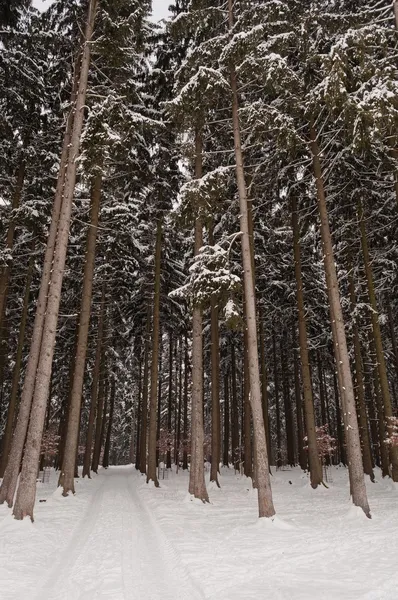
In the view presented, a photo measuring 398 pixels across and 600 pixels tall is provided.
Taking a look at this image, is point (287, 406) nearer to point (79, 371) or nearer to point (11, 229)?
point (79, 371)

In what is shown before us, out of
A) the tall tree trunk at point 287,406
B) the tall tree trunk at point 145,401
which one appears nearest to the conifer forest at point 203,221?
the tall tree trunk at point 145,401

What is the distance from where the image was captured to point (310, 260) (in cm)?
2136

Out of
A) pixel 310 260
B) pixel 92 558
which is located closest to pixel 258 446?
pixel 92 558

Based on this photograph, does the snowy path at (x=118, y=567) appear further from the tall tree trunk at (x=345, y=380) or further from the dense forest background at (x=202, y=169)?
the tall tree trunk at (x=345, y=380)

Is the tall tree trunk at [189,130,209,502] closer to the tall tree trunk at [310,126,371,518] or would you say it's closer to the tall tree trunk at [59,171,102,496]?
the tall tree trunk at [310,126,371,518]

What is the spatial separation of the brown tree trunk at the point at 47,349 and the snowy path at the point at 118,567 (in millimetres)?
1526

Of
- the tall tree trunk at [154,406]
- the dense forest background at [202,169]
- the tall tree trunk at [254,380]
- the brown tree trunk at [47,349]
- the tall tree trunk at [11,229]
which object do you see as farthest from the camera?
the tall tree trunk at [154,406]

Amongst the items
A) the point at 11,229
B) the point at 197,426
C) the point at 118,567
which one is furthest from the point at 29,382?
the point at 118,567

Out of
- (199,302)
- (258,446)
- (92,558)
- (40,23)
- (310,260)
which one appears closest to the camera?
(92,558)

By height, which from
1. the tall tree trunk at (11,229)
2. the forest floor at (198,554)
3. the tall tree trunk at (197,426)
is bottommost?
the forest floor at (198,554)

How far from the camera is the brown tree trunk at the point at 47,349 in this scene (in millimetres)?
8883

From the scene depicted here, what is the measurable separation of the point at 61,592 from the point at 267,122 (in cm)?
1122

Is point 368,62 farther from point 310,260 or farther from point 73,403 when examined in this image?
point 73,403

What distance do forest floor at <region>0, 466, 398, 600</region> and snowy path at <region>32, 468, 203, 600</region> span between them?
0.02 meters
